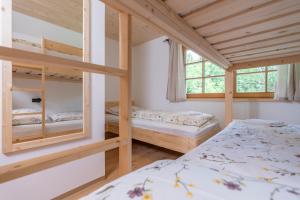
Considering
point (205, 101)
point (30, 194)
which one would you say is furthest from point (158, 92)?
point (30, 194)

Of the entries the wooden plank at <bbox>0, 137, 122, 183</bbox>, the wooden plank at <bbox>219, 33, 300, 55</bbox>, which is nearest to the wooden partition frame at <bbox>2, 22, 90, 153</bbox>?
the wooden plank at <bbox>0, 137, 122, 183</bbox>

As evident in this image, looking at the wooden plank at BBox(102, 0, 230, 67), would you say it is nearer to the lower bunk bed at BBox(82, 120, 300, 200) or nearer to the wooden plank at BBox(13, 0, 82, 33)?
the lower bunk bed at BBox(82, 120, 300, 200)

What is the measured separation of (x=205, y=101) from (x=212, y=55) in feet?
5.42

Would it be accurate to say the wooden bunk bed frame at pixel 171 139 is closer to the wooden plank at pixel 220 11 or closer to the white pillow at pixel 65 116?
the white pillow at pixel 65 116

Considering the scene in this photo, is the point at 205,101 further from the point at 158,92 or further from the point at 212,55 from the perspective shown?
the point at 212,55

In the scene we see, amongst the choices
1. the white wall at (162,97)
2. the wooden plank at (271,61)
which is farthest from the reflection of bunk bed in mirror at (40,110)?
the white wall at (162,97)

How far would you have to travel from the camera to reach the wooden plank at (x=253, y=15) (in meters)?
0.80

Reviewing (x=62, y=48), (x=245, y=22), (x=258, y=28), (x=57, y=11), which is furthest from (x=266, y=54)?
(x=57, y=11)

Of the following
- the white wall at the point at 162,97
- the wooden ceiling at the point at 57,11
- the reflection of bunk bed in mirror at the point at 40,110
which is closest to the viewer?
the reflection of bunk bed in mirror at the point at 40,110

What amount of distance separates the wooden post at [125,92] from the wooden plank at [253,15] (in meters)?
0.56

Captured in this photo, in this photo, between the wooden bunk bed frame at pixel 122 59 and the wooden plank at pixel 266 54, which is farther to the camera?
the wooden plank at pixel 266 54

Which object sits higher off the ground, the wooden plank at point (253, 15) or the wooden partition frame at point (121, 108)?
the wooden plank at point (253, 15)

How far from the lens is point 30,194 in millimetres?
1325

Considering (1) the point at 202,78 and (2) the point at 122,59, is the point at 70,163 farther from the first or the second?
(1) the point at 202,78
